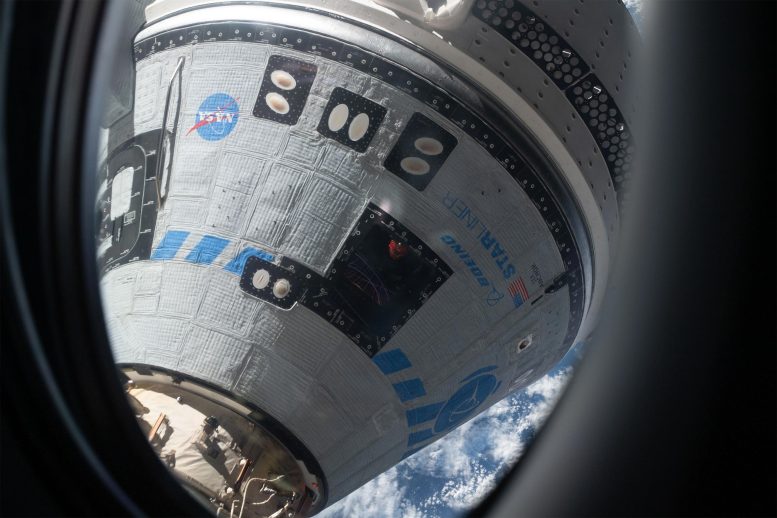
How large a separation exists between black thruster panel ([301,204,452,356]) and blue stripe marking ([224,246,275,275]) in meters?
0.38

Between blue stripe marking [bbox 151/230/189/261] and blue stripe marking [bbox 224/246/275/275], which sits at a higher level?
blue stripe marking [bbox 224/246/275/275]

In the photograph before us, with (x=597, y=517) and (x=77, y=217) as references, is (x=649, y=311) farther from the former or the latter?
(x=77, y=217)

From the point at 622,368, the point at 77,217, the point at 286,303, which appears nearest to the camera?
the point at 622,368

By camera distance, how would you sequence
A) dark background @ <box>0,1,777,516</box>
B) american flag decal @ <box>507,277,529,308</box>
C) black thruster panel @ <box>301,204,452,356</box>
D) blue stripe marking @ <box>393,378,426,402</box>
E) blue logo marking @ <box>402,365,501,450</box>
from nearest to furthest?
1. dark background @ <box>0,1,777,516</box>
2. black thruster panel @ <box>301,204,452,356</box>
3. blue stripe marking @ <box>393,378,426,402</box>
4. american flag decal @ <box>507,277,529,308</box>
5. blue logo marking @ <box>402,365,501,450</box>

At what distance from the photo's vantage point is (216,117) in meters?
4.59

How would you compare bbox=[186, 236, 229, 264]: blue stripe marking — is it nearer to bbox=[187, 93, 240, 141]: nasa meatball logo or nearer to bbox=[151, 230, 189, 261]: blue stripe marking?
bbox=[151, 230, 189, 261]: blue stripe marking

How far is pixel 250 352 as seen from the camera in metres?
4.58

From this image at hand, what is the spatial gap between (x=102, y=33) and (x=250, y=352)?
3.30 meters

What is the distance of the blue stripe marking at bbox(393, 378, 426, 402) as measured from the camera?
15.6 ft

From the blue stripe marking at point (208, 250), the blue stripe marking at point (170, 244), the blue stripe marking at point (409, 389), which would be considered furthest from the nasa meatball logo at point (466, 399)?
the blue stripe marking at point (170, 244)

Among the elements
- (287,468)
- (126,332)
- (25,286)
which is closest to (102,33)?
(25,286)

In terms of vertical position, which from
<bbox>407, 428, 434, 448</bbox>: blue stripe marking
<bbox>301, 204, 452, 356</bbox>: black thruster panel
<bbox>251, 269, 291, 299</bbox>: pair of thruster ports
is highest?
<bbox>301, 204, 452, 356</bbox>: black thruster panel

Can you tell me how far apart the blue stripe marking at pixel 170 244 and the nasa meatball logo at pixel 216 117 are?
693 mm

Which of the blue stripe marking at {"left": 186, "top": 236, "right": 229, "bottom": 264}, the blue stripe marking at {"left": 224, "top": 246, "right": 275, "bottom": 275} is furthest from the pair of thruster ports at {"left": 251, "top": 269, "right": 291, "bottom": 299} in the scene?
the blue stripe marking at {"left": 186, "top": 236, "right": 229, "bottom": 264}
